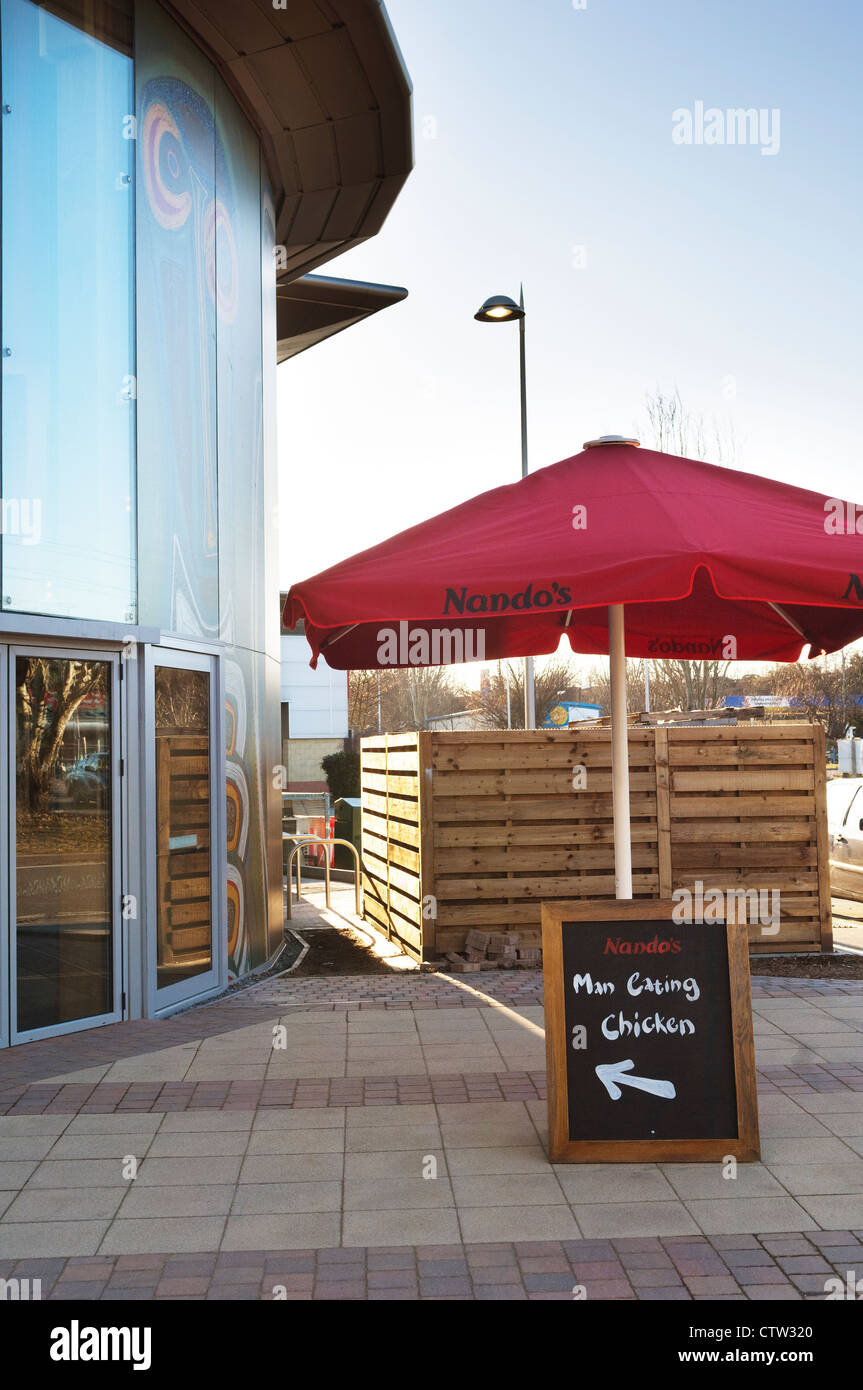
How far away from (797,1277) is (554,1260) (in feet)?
2.60

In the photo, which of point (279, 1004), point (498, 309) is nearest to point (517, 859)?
point (279, 1004)

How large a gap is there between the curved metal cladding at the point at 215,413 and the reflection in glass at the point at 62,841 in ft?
3.02

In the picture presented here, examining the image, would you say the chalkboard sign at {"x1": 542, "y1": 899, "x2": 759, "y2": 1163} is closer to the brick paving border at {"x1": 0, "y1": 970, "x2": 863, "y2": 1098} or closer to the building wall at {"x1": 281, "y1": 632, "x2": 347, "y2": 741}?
the brick paving border at {"x1": 0, "y1": 970, "x2": 863, "y2": 1098}

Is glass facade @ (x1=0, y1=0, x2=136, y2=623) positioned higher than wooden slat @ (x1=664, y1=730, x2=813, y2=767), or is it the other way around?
glass facade @ (x1=0, y1=0, x2=136, y2=623)

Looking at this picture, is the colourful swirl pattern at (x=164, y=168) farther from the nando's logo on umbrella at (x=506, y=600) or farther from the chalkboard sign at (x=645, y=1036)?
the chalkboard sign at (x=645, y=1036)

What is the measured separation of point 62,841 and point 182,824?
1194 millimetres

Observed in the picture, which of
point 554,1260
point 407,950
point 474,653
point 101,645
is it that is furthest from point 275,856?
point 554,1260

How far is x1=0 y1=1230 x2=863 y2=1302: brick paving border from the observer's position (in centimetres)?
375

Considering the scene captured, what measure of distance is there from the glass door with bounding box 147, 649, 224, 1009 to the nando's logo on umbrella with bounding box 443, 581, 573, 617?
4.00m

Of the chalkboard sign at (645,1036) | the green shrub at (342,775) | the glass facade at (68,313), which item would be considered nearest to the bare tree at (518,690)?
the green shrub at (342,775)

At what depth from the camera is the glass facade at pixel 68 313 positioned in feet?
23.3

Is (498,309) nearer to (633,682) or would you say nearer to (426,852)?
(426,852)

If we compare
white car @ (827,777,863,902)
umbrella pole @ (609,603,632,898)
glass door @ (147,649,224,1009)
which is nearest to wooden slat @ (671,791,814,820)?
glass door @ (147,649,224,1009)

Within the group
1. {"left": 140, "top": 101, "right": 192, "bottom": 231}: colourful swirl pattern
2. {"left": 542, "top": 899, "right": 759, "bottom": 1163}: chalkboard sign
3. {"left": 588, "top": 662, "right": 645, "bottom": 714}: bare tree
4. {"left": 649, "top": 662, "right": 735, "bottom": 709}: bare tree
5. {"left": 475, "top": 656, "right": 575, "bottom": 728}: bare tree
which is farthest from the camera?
{"left": 475, "top": 656, "right": 575, "bottom": 728}: bare tree
